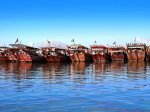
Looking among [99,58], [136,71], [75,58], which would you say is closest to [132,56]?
[99,58]

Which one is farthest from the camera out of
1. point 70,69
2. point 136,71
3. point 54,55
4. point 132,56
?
point 132,56

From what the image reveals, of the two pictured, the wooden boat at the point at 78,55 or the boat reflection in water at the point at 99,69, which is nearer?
the boat reflection in water at the point at 99,69

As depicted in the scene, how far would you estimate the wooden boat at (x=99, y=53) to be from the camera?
101812 millimetres

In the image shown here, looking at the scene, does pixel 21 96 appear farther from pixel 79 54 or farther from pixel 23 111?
pixel 79 54

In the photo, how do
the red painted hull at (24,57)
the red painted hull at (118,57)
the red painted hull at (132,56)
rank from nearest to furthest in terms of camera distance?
the red painted hull at (24,57), the red painted hull at (118,57), the red painted hull at (132,56)

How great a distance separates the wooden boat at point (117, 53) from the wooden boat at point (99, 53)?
168cm

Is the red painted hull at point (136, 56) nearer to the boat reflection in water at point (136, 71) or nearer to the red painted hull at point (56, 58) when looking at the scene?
the red painted hull at point (56, 58)

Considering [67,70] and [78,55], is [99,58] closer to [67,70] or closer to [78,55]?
[78,55]

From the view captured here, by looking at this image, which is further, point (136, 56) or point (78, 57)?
point (136, 56)

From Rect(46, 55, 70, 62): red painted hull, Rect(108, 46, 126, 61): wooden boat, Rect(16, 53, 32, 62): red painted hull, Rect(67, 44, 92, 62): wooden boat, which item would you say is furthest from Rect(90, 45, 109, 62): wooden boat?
Rect(16, 53, 32, 62): red painted hull

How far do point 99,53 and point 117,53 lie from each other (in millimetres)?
6569

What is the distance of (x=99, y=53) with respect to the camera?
10381 centimetres

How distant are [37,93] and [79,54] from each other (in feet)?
256

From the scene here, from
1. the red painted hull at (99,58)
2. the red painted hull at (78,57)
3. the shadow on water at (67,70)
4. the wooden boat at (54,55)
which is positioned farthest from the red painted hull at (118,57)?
the shadow on water at (67,70)
